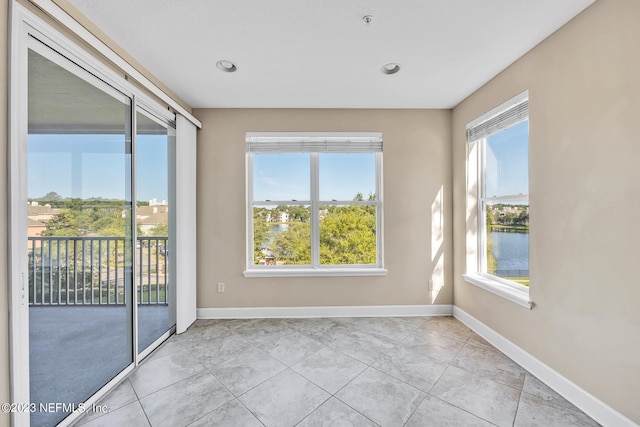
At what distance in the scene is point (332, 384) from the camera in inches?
73.1

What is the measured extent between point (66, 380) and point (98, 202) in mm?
1087

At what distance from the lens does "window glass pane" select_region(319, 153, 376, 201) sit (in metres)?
3.19

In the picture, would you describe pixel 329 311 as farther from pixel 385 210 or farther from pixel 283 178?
pixel 283 178

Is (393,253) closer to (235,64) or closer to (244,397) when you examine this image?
(244,397)

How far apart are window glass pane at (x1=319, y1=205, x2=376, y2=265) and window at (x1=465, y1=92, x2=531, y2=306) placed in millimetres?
1127

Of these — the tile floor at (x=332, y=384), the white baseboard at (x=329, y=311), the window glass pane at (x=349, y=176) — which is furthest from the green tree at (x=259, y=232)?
the tile floor at (x=332, y=384)

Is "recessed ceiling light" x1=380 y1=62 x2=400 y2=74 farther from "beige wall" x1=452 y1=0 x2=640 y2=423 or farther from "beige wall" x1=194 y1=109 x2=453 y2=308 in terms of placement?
"beige wall" x1=452 y1=0 x2=640 y2=423

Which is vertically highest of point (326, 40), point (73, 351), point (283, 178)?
point (326, 40)

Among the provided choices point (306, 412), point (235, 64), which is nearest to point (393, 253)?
point (306, 412)

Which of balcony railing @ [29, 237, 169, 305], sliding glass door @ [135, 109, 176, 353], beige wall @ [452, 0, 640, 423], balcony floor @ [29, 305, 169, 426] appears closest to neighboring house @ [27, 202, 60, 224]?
balcony railing @ [29, 237, 169, 305]

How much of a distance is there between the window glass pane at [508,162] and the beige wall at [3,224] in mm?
3325

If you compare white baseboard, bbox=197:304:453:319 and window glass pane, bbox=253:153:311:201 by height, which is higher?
window glass pane, bbox=253:153:311:201

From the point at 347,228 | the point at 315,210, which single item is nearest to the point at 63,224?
the point at 315,210

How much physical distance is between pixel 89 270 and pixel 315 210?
212 centimetres
